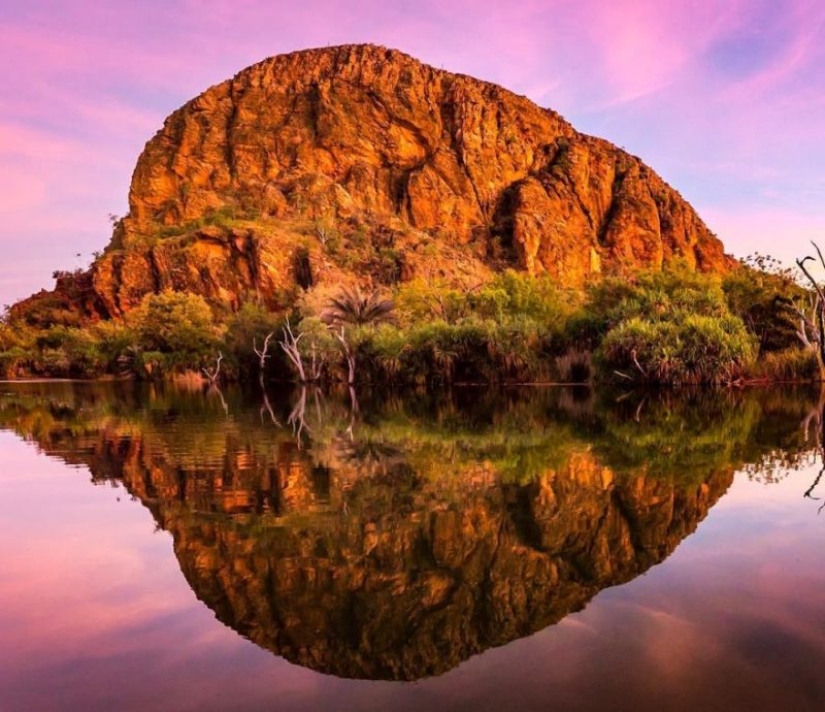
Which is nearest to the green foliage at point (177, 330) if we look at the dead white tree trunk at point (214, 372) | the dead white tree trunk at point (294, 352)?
Answer: the dead white tree trunk at point (214, 372)

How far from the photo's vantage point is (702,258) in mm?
123250

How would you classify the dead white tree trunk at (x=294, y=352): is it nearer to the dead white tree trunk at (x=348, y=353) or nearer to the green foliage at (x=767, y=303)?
the dead white tree trunk at (x=348, y=353)

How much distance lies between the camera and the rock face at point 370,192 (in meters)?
76.8

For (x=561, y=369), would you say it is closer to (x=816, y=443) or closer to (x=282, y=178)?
(x=816, y=443)

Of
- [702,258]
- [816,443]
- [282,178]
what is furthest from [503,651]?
[702,258]

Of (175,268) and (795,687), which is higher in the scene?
(175,268)

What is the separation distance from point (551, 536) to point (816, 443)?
839 cm

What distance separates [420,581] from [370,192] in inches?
3903

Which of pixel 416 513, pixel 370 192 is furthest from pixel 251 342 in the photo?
pixel 370 192

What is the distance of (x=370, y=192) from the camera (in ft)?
331

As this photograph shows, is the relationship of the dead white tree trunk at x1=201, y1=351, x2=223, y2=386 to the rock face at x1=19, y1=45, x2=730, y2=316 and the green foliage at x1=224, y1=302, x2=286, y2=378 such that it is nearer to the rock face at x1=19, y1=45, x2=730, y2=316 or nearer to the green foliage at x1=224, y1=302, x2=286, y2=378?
the green foliage at x1=224, y1=302, x2=286, y2=378

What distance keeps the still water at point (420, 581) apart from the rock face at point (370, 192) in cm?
6552

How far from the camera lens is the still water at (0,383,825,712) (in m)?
3.80

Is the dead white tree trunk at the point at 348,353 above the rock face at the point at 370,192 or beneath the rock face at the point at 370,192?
beneath
